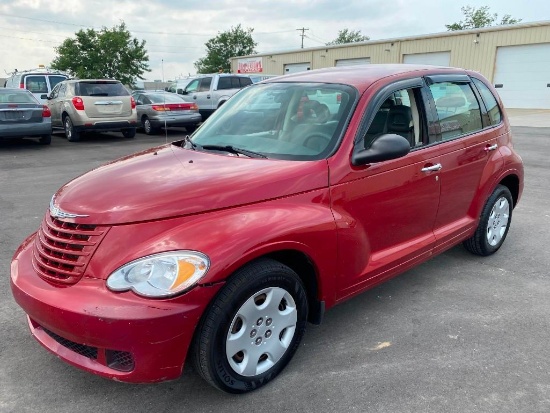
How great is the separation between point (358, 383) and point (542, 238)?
3562 mm

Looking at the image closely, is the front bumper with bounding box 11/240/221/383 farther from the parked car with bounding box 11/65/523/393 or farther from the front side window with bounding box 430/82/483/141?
the front side window with bounding box 430/82/483/141

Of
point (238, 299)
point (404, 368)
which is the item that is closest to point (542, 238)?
point (404, 368)

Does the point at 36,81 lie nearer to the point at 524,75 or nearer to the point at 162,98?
the point at 162,98

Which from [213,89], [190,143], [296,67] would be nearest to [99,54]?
[296,67]

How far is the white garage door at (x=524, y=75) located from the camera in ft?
77.9

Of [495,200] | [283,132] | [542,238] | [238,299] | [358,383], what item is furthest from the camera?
[542,238]

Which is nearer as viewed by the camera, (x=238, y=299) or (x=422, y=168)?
(x=238, y=299)

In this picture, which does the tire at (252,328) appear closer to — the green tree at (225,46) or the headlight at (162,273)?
the headlight at (162,273)

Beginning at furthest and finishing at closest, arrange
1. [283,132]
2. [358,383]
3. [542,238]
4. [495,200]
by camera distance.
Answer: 1. [542,238]
2. [495,200]
3. [283,132]
4. [358,383]

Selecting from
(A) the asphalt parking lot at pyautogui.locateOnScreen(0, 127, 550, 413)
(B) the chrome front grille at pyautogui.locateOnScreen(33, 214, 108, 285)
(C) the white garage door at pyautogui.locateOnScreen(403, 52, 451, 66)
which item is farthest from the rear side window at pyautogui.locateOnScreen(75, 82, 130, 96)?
(C) the white garage door at pyautogui.locateOnScreen(403, 52, 451, 66)

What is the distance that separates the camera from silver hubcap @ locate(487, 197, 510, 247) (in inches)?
179

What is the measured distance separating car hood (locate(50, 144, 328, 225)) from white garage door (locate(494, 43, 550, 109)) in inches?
989

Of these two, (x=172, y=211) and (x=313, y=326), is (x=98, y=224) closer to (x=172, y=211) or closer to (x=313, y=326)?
(x=172, y=211)

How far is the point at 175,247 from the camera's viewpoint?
2342 millimetres
